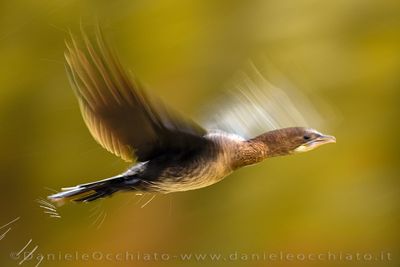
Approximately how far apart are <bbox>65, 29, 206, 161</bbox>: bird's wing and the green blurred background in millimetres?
294

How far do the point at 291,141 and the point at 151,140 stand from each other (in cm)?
7

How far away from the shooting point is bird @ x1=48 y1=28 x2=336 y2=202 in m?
0.28

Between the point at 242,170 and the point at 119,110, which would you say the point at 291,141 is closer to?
the point at 119,110

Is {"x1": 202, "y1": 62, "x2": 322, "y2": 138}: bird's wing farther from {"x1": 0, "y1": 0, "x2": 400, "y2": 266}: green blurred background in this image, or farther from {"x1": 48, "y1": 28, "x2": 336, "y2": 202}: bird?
{"x1": 0, "y1": 0, "x2": 400, "y2": 266}: green blurred background

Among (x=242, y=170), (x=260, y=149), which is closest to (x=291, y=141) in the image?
(x=260, y=149)

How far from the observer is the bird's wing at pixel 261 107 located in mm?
333

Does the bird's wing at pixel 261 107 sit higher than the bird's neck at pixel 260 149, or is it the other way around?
the bird's wing at pixel 261 107

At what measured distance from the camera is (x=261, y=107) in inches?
13.4

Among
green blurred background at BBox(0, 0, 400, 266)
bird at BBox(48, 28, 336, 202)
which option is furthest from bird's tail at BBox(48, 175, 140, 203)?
green blurred background at BBox(0, 0, 400, 266)

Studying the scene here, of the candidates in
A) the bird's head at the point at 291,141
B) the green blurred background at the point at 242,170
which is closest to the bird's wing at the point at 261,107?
the bird's head at the point at 291,141

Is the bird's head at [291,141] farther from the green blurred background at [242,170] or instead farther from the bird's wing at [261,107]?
the green blurred background at [242,170]

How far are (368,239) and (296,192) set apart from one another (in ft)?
0.47

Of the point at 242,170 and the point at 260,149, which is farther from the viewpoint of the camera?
the point at 242,170

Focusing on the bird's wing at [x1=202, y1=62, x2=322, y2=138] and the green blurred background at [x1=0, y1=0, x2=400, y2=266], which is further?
the green blurred background at [x1=0, y1=0, x2=400, y2=266]
